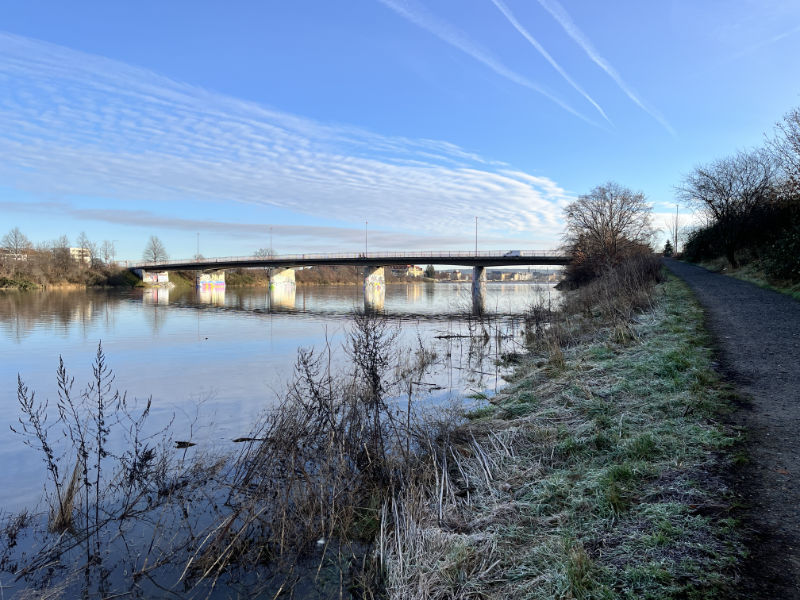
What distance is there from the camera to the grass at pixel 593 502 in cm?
399

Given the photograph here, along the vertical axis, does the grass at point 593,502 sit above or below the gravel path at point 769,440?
below

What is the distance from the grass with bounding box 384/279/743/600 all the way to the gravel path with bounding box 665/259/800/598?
0.20 meters

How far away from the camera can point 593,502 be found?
204 inches

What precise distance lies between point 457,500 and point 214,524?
3282 mm

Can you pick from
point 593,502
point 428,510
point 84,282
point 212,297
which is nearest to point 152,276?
point 84,282

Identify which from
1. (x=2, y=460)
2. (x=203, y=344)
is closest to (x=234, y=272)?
(x=203, y=344)

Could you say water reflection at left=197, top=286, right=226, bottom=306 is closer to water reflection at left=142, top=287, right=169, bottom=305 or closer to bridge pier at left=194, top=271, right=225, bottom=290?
bridge pier at left=194, top=271, right=225, bottom=290

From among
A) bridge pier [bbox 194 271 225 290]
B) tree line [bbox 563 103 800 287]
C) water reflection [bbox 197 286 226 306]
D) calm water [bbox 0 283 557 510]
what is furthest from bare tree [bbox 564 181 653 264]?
bridge pier [bbox 194 271 225 290]

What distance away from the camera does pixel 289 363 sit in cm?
1842

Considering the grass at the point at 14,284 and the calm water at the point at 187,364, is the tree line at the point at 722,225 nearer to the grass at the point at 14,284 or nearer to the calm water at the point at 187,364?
the calm water at the point at 187,364

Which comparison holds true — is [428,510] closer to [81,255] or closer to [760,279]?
[760,279]

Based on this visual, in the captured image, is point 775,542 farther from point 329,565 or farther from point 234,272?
point 234,272

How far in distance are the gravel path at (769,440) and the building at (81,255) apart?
4708 inches

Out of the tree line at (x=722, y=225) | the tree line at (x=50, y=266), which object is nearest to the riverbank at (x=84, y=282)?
the tree line at (x=50, y=266)
